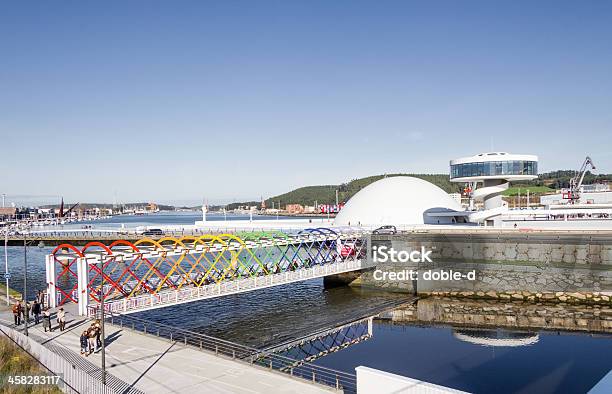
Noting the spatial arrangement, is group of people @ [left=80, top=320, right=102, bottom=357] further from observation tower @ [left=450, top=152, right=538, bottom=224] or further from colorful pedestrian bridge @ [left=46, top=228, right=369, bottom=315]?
observation tower @ [left=450, top=152, right=538, bottom=224]

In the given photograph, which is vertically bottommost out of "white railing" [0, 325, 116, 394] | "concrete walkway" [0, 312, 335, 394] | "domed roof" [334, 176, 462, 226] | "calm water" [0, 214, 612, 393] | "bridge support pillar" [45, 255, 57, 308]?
"calm water" [0, 214, 612, 393]

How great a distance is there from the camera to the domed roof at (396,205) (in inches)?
2923

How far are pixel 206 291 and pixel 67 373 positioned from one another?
14.6 meters

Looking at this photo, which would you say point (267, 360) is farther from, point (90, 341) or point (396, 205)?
point (396, 205)

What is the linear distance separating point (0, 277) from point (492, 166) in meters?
61.9

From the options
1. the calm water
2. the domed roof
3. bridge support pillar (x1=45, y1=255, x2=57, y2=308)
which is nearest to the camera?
the calm water

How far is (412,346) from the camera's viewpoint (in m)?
29.4

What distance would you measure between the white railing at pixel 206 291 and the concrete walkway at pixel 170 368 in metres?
3.97

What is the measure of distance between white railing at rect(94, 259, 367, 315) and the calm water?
2.53 m

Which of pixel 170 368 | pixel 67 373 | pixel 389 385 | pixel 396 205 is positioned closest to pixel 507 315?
pixel 389 385

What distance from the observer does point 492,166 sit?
63000 millimetres

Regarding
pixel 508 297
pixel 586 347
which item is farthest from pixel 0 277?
pixel 586 347

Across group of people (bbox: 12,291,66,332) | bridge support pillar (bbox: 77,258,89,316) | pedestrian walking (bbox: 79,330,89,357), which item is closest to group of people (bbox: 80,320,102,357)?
pedestrian walking (bbox: 79,330,89,357)

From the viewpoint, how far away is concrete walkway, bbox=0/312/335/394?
16203mm
